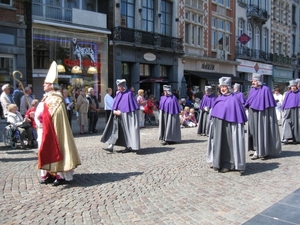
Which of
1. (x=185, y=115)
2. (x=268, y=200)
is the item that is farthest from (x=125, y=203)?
(x=185, y=115)

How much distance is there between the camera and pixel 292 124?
11344mm

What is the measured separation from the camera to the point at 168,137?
1144 centimetres

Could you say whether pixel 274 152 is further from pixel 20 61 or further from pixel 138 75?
pixel 138 75

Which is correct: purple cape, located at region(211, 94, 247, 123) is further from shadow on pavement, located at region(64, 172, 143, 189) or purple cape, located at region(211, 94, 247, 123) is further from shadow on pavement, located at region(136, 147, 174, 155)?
shadow on pavement, located at region(136, 147, 174, 155)

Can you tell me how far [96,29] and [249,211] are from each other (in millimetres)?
17485

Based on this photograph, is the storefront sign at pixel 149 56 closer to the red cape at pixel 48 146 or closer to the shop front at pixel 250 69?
the shop front at pixel 250 69

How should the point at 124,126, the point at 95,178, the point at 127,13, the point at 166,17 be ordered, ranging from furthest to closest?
1. the point at 166,17
2. the point at 127,13
3. the point at 124,126
4. the point at 95,178

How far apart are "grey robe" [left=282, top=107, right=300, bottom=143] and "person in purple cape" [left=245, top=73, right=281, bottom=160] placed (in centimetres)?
268

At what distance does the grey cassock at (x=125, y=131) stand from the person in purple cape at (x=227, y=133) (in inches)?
101

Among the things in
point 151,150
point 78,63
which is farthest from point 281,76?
point 151,150

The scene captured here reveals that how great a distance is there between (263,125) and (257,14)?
2999 cm

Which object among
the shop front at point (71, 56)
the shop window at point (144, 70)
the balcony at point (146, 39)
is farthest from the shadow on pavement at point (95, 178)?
the shop window at point (144, 70)

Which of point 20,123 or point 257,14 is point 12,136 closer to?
point 20,123

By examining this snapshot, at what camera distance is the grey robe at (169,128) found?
11477mm
